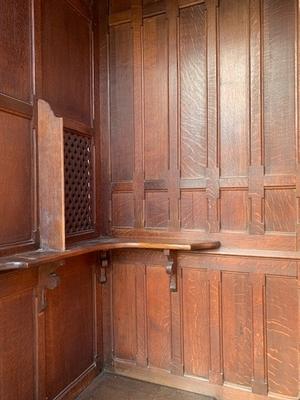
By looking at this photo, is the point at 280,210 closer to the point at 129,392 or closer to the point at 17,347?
the point at 129,392

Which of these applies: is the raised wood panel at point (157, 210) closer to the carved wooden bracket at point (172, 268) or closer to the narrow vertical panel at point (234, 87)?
the carved wooden bracket at point (172, 268)

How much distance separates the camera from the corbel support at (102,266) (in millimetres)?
2484

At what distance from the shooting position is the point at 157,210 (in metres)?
2.38

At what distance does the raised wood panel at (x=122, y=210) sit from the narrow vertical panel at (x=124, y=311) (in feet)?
1.02

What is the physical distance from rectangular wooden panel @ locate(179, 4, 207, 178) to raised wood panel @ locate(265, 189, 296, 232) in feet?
1.51

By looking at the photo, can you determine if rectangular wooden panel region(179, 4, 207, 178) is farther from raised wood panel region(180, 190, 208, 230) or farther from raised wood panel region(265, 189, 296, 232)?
raised wood panel region(265, 189, 296, 232)

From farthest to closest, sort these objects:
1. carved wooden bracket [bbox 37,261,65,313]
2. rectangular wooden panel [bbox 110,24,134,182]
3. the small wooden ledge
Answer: rectangular wooden panel [bbox 110,24,134,182]
carved wooden bracket [bbox 37,261,65,313]
the small wooden ledge

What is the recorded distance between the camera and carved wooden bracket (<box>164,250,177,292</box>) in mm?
2229

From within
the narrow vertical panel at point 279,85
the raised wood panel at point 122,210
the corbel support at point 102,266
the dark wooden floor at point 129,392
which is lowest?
the dark wooden floor at point 129,392

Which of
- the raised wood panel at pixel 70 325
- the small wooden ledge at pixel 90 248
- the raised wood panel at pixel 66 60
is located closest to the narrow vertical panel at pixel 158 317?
the small wooden ledge at pixel 90 248

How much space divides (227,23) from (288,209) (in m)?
1.22

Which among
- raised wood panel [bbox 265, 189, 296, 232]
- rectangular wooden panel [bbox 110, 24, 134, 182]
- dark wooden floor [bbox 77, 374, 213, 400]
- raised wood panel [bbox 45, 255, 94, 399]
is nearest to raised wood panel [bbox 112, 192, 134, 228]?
rectangular wooden panel [bbox 110, 24, 134, 182]

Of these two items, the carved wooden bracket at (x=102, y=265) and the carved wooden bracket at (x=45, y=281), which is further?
the carved wooden bracket at (x=102, y=265)

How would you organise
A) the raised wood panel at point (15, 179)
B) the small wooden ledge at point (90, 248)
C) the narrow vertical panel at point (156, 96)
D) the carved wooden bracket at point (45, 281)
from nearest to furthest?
the small wooden ledge at point (90, 248)
the raised wood panel at point (15, 179)
the carved wooden bracket at point (45, 281)
the narrow vertical panel at point (156, 96)
